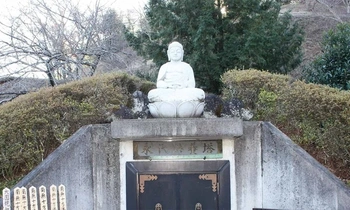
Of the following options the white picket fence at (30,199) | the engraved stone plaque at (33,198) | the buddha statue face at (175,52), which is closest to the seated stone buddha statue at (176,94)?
the buddha statue face at (175,52)

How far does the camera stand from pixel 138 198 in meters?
5.34

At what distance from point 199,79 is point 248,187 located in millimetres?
5282

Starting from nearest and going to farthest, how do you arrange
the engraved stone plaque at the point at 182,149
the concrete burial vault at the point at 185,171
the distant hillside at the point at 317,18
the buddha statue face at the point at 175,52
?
the concrete burial vault at the point at 185,171 → the engraved stone plaque at the point at 182,149 → the buddha statue face at the point at 175,52 → the distant hillside at the point at 317,18

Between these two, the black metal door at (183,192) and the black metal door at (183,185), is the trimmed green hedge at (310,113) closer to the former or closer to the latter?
the black metal door at (183,185)

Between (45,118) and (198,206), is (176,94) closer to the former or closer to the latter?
(198,206)

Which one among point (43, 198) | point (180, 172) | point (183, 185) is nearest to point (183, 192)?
point (183, 185)

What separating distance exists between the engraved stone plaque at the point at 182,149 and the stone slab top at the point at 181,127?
296 millimetres

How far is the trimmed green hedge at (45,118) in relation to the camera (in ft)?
20.6

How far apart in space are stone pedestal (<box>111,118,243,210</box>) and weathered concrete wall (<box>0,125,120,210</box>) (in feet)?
0.78

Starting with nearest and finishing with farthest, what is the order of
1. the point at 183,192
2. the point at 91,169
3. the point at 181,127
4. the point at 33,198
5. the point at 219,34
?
the point at 33,198 < the point at 181,127 < the point at 183,192 < the point at 91,169 < the point at 219,34

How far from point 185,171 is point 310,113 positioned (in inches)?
101

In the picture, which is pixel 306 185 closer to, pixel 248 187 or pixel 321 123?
pixel 248 187

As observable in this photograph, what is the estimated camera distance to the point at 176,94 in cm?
529

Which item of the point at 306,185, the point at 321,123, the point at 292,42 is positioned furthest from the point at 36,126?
the point at 292,42
